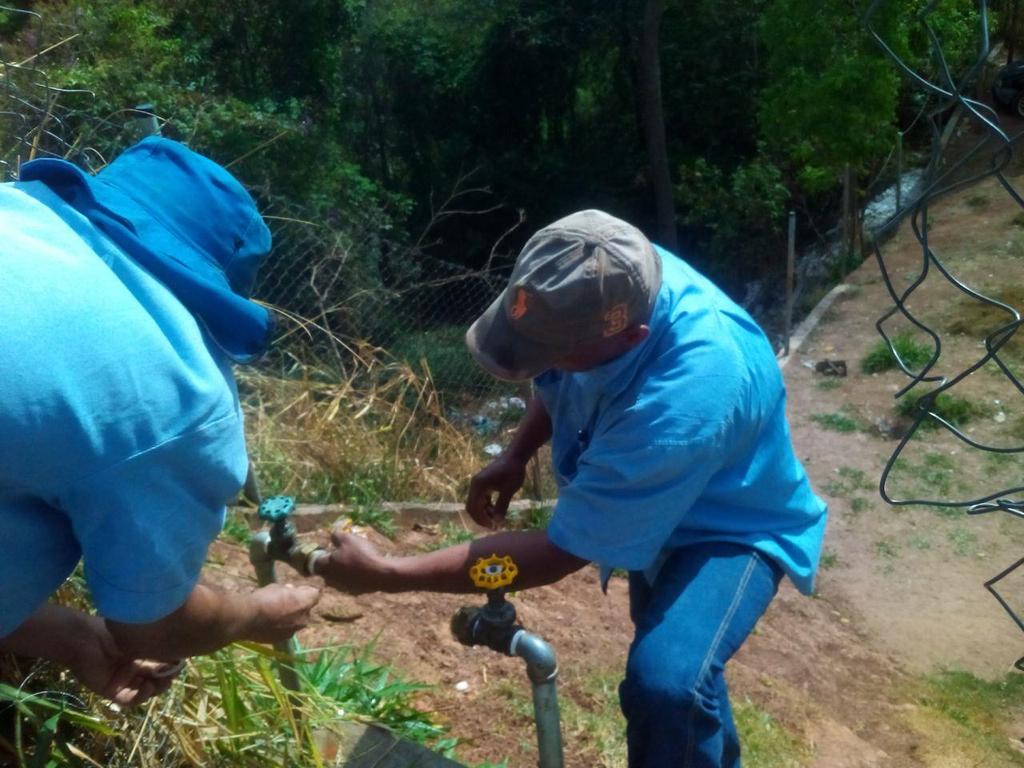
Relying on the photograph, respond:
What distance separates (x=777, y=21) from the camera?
1215 cm

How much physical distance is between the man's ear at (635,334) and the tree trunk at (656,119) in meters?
16.0

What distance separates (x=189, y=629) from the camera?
1823 mm

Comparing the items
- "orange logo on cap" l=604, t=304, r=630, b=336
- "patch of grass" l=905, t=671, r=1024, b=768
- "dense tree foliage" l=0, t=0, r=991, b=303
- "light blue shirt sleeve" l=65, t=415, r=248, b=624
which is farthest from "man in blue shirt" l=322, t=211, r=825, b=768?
"dense tree foliage" l=0, t=0, r=991, b=303

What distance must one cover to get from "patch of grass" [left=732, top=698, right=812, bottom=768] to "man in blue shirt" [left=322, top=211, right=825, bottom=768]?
3.78 feet

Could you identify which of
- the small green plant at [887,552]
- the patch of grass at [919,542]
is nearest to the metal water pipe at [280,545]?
the small green plant at [887,552]

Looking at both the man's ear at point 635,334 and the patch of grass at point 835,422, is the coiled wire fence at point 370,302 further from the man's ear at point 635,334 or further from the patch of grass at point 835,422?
the man's ear at point 635,334

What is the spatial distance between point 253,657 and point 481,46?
1971cm

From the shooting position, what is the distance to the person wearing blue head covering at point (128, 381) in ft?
4.91

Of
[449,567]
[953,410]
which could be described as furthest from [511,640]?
[953,410]

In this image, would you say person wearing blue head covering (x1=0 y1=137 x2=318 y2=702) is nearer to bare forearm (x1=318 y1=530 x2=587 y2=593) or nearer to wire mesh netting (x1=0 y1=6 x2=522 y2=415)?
bare forearm (x1=318 y1=530 x2=587 y2=593)

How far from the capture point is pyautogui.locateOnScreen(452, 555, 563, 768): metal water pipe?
2.23 m

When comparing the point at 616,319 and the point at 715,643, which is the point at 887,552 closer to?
the point at 715,643

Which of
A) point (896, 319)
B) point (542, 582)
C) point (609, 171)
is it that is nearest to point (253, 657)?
point (542, 582)

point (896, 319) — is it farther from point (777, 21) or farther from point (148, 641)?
point (148, 641)
